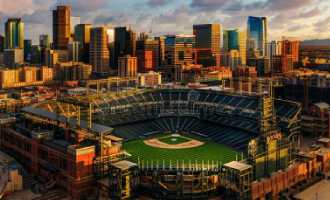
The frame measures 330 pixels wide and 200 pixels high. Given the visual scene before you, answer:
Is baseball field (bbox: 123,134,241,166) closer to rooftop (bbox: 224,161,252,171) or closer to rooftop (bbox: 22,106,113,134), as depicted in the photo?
rooftop (bbox: 22,106,113,134)

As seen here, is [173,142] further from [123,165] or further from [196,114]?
[123,165]

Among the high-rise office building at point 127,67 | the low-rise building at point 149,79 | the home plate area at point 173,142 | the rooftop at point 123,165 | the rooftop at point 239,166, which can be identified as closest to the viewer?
the rooftop at point 239,166

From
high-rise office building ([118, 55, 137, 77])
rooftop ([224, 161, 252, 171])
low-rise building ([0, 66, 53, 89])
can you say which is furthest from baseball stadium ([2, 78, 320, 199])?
low-rise building ([0, 66, 53, 89])

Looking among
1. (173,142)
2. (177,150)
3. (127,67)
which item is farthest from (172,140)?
(127,67)

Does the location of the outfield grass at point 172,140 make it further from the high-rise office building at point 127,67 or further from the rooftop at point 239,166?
the high-rise office building at point 127,67

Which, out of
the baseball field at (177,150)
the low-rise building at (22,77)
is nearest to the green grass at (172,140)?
the baseball field at (177,150)

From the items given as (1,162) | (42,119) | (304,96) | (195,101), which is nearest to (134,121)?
(195,101)
